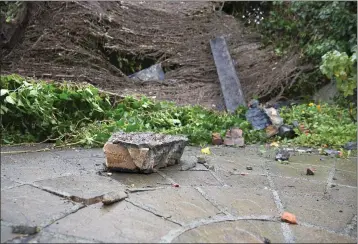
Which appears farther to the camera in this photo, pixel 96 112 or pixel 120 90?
pixel 120 90

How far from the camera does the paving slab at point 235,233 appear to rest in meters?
1.71

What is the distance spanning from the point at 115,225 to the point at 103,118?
2257 mm

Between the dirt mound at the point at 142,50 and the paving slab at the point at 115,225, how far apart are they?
294 centimetres

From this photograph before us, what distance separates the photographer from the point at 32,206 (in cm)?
160

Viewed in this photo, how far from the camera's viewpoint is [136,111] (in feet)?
13.9

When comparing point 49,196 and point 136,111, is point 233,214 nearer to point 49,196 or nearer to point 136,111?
point 49,196

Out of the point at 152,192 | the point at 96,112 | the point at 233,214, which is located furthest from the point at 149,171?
the point at 96,112

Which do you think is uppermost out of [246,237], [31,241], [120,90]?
[120,90]

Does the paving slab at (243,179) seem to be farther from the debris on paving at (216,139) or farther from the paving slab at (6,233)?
the paving slab at (6,233)

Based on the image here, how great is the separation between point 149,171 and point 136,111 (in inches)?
68.0

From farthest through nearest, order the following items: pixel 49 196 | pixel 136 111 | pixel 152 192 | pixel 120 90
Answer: pixel 120 90, pixel 136 111, pixel 152 192, pixel 49 196

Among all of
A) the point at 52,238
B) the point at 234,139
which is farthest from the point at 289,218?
the point at 234,139

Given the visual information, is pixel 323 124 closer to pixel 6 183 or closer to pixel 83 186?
pixel 83 186

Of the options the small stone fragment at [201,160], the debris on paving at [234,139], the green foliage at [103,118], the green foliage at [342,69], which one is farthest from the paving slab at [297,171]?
the green foliage at [342,69]
